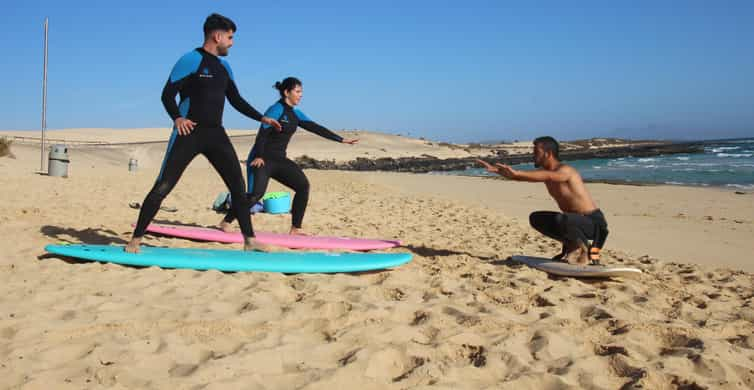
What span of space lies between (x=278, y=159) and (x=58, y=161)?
983cm

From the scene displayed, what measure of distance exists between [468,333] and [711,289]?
8.70 feet

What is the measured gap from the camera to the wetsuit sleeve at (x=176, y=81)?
4477mm

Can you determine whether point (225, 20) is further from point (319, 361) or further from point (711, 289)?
point (711, 289)

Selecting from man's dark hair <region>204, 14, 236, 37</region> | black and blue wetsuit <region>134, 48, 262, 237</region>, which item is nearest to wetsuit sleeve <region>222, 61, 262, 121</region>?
black and blue wetsuit <region>134, 48, 262, 237</region>

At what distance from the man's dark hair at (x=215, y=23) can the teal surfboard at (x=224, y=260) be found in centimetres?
182

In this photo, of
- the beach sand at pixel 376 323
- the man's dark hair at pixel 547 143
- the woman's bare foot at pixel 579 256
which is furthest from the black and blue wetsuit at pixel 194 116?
the woman's bare foot at pixel 579 256

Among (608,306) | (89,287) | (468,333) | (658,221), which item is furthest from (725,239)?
(89,287)

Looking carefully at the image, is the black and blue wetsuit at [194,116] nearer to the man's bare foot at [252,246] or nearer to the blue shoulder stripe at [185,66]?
the blue shoulder stripe at [185,66]

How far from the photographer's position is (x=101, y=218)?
730 cm

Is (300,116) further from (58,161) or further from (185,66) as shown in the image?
(58,161)

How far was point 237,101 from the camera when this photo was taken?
16.9ft

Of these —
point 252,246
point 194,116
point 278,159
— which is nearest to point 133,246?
point 252,246

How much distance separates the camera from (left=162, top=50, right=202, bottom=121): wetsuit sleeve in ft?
14.7

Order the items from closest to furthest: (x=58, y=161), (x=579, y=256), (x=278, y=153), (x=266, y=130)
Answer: (x=579, y=256), (x=266, y=130), (x=278, y=153), (x=58, y=161)
